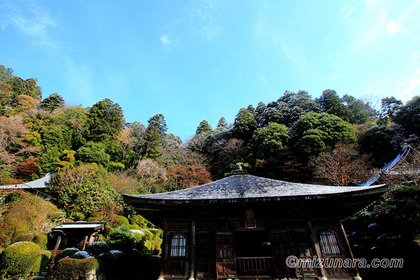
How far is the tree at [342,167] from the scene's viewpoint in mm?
17922

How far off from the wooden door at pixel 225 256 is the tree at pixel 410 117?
26.2 meters

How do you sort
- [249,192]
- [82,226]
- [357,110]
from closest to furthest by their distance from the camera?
[249,192] → [82,226] → [357,110]

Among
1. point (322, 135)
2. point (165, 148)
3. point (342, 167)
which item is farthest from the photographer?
point (165, 148)

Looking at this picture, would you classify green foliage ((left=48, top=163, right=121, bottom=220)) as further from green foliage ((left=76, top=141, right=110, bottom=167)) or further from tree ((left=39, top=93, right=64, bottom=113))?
tree ((left=39, top=93, right=64, bottom=113))

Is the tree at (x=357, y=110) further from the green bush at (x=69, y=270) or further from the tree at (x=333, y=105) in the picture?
the green bush at (x=69, y=270)

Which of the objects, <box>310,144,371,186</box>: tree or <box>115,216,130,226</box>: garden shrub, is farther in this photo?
<box>115,216,130,226</box>: garden shrub

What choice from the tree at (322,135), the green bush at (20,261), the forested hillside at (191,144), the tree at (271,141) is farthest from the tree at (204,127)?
the green bush at (20,261)

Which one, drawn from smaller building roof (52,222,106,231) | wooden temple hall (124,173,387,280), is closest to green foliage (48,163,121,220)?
smaller building roof (52,222,106,231)

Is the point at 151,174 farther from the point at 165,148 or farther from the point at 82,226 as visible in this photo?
the point at 82,226

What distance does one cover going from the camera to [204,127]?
49719 mm

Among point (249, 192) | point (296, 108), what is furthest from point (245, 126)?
point (249, 192)

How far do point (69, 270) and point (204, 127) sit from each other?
4312 centimetres

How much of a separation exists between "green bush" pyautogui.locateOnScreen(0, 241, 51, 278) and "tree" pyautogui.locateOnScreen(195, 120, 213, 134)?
132ft

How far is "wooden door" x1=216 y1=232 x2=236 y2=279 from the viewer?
7.15 metres
